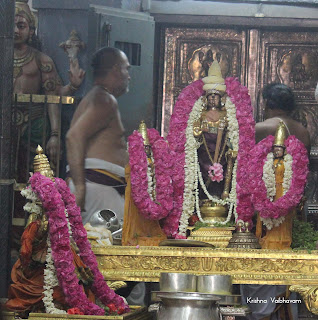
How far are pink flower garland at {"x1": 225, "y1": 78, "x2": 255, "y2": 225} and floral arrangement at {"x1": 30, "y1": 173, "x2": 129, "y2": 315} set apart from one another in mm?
1565

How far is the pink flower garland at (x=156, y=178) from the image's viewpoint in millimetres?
9102

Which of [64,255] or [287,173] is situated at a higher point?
[287,173]

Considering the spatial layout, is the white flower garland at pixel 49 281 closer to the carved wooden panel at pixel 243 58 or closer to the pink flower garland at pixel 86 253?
the pink flower garland at pixel 86 253

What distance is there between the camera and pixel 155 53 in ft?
36.4

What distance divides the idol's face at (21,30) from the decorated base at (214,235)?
313 cm

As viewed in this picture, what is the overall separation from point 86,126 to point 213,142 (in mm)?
1998

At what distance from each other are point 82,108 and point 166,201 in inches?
87.7

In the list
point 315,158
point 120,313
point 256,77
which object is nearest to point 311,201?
point 315,158

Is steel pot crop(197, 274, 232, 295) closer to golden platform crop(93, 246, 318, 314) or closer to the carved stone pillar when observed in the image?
golden platform crop(93, 246, 318, 314)

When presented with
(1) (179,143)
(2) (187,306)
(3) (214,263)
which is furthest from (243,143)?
(2) (187,306)

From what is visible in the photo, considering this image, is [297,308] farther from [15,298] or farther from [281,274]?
[15,298]

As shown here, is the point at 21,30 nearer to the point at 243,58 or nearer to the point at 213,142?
the point at 243,58

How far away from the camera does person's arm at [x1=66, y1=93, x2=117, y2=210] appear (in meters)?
11.0

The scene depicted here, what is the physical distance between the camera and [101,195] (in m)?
10.8
